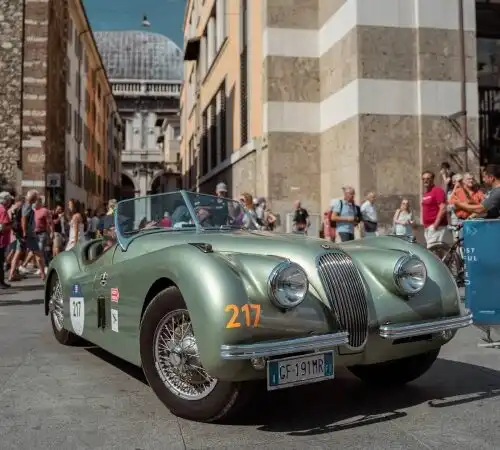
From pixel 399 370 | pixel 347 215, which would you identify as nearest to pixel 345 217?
pixel 347 215

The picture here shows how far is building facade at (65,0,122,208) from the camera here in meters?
29.0

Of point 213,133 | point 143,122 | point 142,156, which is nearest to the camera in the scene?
point 213,133

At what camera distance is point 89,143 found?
38031 mm

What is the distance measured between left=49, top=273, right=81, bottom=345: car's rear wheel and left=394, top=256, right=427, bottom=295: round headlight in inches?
123

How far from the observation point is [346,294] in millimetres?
3459

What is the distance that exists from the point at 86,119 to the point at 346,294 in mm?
34874

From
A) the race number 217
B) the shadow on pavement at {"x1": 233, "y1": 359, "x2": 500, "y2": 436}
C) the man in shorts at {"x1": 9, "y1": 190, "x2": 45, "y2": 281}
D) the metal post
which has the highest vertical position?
the metal post

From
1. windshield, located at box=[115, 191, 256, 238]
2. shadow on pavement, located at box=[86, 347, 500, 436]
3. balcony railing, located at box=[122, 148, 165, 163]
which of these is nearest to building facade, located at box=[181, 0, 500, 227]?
windshield, located at box=[115, 191, 256, 238]

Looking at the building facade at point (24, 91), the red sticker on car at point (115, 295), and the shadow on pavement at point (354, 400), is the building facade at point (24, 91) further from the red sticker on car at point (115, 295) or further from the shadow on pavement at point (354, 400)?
the shadow on pavement at point (354, 400)

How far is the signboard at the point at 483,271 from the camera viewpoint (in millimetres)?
5312

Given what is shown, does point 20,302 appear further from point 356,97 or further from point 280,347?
point 356,97

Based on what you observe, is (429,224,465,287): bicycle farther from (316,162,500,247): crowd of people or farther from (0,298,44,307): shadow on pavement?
(0,298,44,307): shadow on pavement

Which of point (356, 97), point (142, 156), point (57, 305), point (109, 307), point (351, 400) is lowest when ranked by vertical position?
point (351, 400)

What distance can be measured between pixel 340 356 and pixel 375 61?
11014mm
